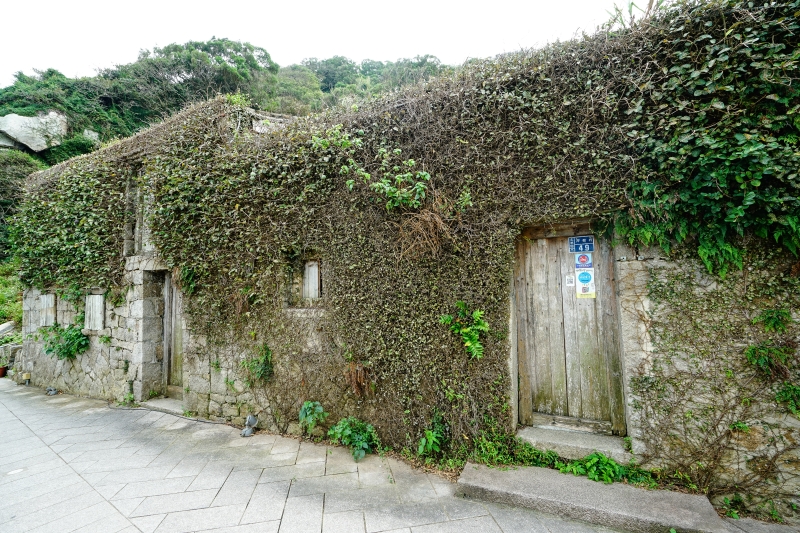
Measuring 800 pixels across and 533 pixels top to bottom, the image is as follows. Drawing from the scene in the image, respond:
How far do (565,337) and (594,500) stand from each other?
1.34 metres

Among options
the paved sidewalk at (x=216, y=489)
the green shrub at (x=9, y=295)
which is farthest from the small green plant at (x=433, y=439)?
the green shrub at (x=9, y=295)

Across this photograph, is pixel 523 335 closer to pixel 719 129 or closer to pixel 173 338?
pixel 719 129

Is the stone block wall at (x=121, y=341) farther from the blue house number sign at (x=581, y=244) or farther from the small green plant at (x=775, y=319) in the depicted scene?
the small green plant at (x=775, y=319)

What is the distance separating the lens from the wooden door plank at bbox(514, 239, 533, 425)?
352 centimetres

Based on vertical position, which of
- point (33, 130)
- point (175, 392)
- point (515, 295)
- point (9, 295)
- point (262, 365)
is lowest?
point (175, 392)

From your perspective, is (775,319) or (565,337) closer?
(775,319)

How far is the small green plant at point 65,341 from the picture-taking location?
658cm

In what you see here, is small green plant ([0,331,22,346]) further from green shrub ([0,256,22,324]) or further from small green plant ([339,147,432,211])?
small green plant ([339,147,432,211])

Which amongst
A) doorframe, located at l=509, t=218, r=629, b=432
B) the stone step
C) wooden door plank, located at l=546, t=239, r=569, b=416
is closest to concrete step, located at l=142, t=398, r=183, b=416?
doorframe, located at l=509, t=218, r=629, b=432

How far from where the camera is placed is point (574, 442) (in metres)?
3.13

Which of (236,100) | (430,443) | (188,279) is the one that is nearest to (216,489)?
(430,443)

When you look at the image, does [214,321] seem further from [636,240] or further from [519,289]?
[636,240]

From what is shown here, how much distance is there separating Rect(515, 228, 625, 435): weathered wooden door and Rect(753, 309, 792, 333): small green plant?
38.0 inches

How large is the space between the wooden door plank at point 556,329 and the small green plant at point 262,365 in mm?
3317
